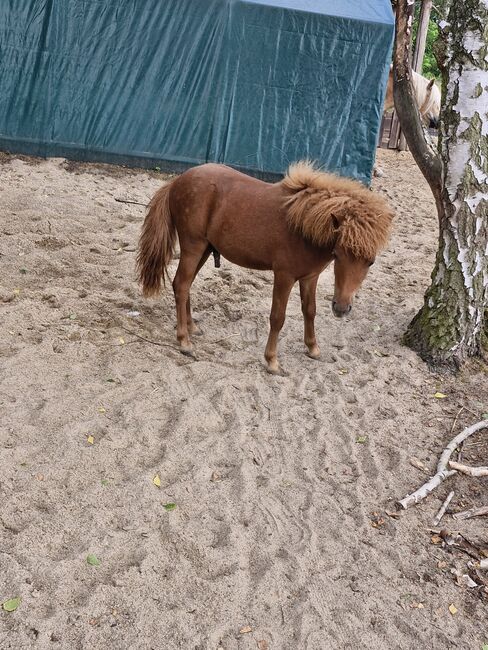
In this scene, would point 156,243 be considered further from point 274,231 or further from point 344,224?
point 344,224

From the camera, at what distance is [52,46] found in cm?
893

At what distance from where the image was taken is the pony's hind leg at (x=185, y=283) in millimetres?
4848

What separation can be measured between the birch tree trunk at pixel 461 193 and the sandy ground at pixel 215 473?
336mm

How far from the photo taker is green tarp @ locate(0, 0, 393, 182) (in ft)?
29.4

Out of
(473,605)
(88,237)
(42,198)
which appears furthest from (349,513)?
(42,198)

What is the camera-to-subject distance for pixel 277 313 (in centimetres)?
467

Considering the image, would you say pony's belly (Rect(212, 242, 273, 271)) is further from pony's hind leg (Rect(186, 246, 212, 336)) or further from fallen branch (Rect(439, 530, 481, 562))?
fallen branch (Rect(439, 530, 481, 562))

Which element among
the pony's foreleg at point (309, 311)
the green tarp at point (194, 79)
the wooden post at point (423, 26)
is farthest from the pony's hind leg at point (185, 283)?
the wooden post at point (423, 26)

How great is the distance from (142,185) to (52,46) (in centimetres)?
225

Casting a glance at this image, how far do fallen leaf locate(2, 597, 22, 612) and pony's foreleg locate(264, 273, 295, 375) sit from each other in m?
2.52

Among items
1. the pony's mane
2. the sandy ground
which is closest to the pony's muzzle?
the pony's mane

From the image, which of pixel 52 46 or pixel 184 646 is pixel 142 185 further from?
pixel 184 646

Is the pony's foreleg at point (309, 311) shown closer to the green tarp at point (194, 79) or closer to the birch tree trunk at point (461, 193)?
the birch tree trunk at point (461, 193)

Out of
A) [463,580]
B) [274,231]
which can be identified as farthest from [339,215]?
[463,580]
